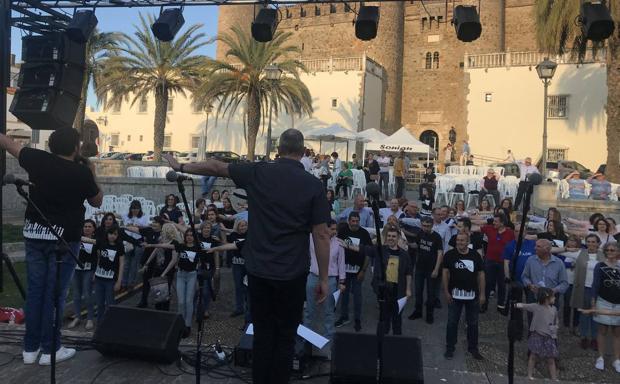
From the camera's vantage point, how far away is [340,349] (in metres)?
4.36

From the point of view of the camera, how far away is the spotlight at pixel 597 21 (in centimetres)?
686

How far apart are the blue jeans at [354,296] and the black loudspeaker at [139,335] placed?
121 inches

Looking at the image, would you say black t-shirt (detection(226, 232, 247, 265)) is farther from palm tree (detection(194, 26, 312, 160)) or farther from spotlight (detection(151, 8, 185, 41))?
palm tree (detection(194, 26, 312, 160))

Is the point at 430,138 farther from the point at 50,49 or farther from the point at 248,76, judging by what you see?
the point at 50,49

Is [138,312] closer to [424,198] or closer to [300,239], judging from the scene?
[300,239]

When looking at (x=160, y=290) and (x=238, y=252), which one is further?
(x=238, y=252)

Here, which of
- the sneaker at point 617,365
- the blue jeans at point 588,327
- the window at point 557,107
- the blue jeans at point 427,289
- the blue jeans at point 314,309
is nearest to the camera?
the sneaker at point 617,365

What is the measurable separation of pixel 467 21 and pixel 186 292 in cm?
573

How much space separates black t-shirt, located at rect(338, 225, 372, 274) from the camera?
728 cm

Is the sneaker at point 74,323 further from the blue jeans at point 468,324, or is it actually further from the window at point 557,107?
the window at point 557,107

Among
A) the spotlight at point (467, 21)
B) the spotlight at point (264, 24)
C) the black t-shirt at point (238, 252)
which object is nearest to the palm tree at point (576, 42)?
the spotlight at point (467, 21)

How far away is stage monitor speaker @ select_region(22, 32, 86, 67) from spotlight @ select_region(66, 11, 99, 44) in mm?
137

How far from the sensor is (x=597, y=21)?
686 cm

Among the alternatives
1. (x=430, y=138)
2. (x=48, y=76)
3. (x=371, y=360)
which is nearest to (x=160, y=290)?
(x=48, y=76)
